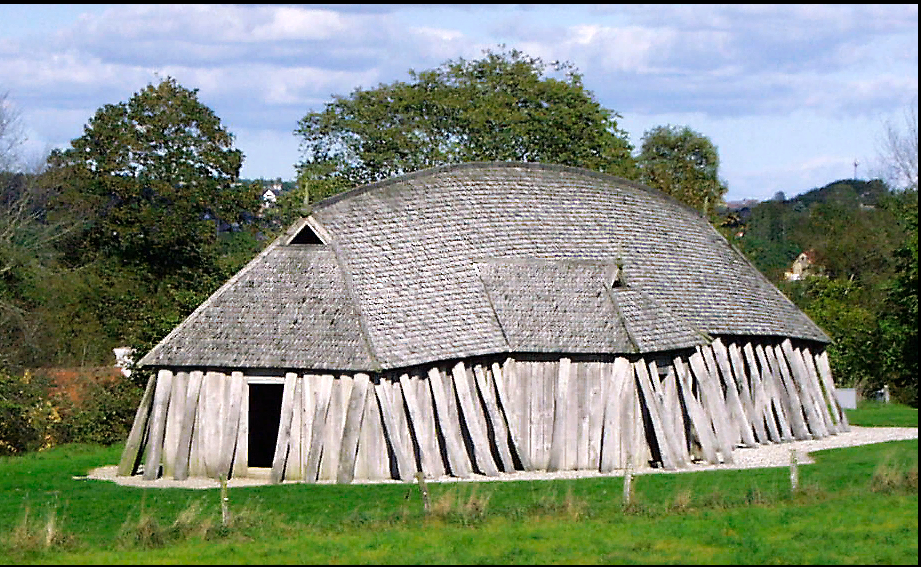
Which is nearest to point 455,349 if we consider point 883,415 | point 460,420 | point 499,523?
point 460,420

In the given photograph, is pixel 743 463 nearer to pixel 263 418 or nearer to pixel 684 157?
pixel 263 418

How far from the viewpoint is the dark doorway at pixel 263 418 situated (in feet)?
124

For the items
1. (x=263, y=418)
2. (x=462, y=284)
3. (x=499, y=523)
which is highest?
(x=462, y=284)

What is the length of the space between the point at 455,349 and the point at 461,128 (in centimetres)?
3320

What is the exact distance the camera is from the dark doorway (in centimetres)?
3775

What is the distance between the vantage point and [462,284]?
3478cm

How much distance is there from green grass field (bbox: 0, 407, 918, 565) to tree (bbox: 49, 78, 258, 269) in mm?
28798

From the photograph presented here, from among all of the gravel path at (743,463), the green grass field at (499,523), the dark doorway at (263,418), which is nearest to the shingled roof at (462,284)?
the gravel path at (743,463)

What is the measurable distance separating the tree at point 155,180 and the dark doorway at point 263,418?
2036 cm

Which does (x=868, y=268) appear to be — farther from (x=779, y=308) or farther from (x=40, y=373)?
(x=40, y=373)

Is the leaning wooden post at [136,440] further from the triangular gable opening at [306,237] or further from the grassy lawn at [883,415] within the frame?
the grassy lawn at [883,415]

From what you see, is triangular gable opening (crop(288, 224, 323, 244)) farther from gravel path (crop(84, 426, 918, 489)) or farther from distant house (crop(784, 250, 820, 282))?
distant house (crop(784, 250, 820, 282))

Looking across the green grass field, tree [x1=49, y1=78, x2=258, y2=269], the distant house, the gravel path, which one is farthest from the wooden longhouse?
the distant house

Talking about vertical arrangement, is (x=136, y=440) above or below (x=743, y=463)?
above
